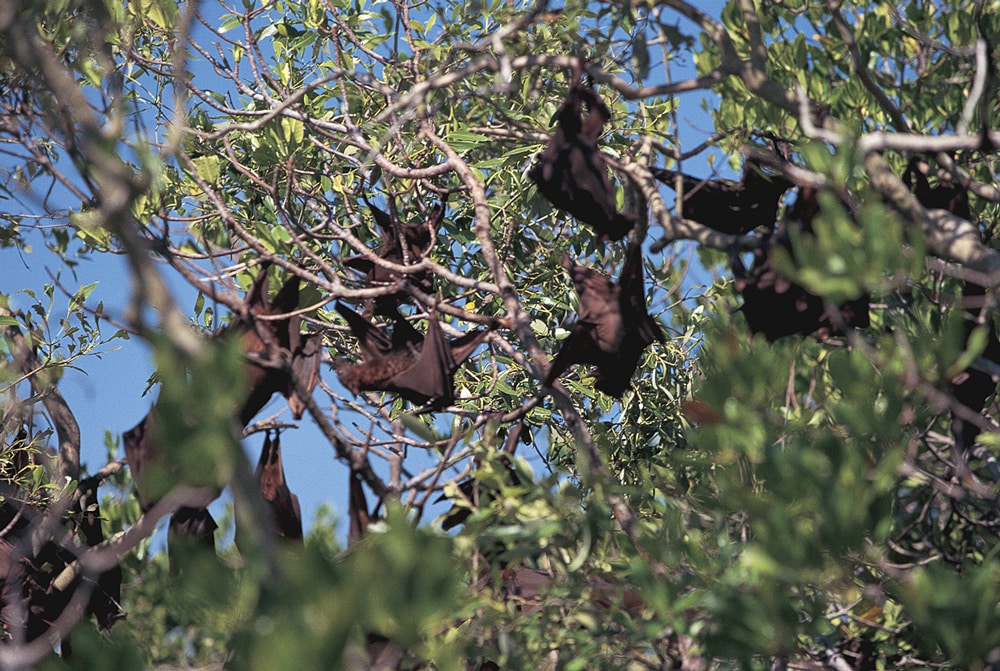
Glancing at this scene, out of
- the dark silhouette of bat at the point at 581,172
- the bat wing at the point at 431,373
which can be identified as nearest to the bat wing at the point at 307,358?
the bat wing at the point at 431,373

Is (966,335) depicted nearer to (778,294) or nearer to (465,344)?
(778,294)

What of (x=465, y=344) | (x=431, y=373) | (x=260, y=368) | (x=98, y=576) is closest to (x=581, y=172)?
(x=465, y=344)

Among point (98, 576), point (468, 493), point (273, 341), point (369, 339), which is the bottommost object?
point (468, 493)

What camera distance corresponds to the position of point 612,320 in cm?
387

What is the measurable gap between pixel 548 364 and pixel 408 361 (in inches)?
23.9

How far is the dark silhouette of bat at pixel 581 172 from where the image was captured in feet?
12.2

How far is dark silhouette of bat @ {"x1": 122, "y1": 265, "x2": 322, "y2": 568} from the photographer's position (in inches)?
137

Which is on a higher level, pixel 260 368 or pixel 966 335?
pixel 260 368

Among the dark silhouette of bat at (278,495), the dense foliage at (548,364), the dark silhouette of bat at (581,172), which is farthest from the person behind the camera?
the dark silhouette of bat at (278,495)

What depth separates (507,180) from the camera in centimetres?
542

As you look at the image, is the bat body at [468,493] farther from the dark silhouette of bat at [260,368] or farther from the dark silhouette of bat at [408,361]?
the dark silhouette of bat at [260,368]

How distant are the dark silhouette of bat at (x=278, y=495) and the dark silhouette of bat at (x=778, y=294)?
1.95 metres

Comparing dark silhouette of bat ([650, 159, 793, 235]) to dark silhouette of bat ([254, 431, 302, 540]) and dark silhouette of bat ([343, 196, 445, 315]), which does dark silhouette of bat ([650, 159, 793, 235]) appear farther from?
dark silhouette of bat ([254, 431, 302, 540])

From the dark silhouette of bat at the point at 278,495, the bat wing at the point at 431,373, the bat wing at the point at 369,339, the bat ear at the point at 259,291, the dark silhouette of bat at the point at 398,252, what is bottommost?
the dark silhouette of bat at the point at 278,495
